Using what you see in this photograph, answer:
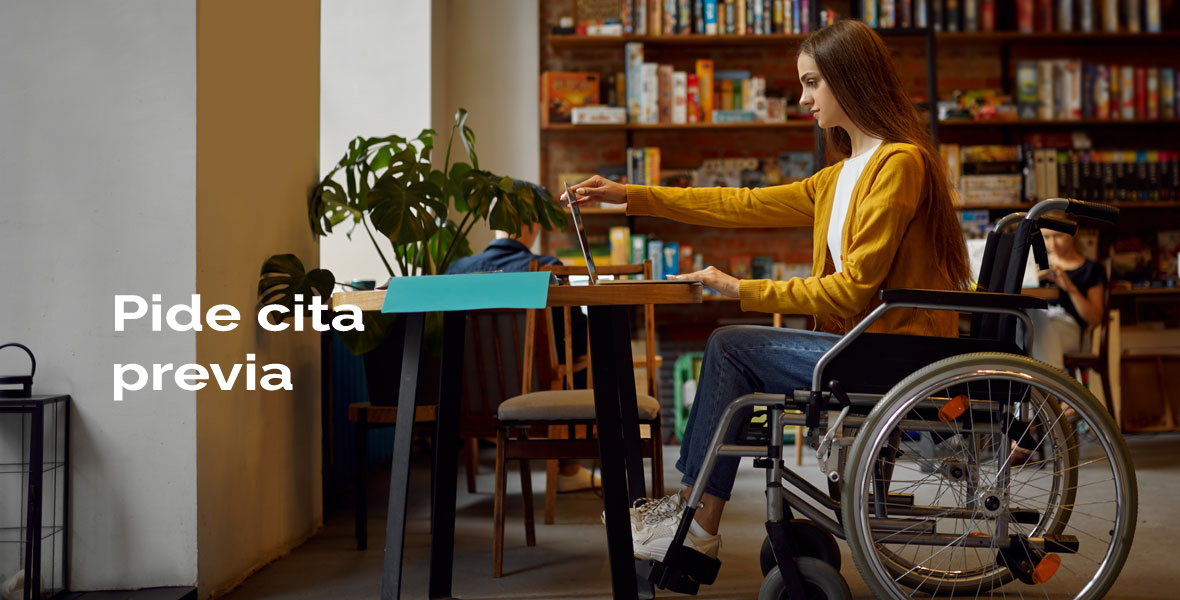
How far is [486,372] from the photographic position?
9.71 feet

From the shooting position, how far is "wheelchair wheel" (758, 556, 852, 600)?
163 cm

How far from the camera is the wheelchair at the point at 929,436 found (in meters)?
1.59

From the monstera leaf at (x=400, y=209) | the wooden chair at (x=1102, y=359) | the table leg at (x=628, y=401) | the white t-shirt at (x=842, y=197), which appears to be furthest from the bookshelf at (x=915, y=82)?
the white t-shirt at (x=842, y=197)

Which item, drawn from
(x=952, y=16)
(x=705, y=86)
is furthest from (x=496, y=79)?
(x=952, y=16)

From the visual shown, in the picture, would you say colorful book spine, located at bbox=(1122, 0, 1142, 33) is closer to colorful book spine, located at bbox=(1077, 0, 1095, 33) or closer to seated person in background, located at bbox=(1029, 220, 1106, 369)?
colorful book spine, located at bbox=(1077, 0, 1095, 33)

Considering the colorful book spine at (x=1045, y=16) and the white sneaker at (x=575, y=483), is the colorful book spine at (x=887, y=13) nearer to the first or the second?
the colorful book spine at (x=1045, y=16)

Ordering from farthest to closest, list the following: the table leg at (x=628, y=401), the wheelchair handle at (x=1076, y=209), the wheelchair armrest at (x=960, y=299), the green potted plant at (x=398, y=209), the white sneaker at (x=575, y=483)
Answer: the white sneaker at (x=575, y=483) < the green potted plant at (x=398, y=209) < the table leg at (x=628, y=401) < the wheelchair handle at (x=1076, y=209) < the wheelchair armrest at (x=960, y=299)

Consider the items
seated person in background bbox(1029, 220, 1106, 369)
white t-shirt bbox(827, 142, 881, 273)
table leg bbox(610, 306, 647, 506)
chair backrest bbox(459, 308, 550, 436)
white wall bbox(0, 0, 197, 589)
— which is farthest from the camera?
seated person in background bbox(1029, 220, 1106, 369)

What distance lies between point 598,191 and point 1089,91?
4361 mm

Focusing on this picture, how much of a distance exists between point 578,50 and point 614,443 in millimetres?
3905

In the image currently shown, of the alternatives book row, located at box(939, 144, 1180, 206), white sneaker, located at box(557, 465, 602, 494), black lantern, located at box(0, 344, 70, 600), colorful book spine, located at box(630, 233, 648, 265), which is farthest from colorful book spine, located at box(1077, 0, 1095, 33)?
black lantern, located at box(0, 344, 70, 600)

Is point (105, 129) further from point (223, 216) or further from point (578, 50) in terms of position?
point (578, 50)

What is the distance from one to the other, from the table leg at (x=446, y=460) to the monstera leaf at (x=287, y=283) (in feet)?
1.81

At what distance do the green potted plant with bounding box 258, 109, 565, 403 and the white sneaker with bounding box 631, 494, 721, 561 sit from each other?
1.16 metres
